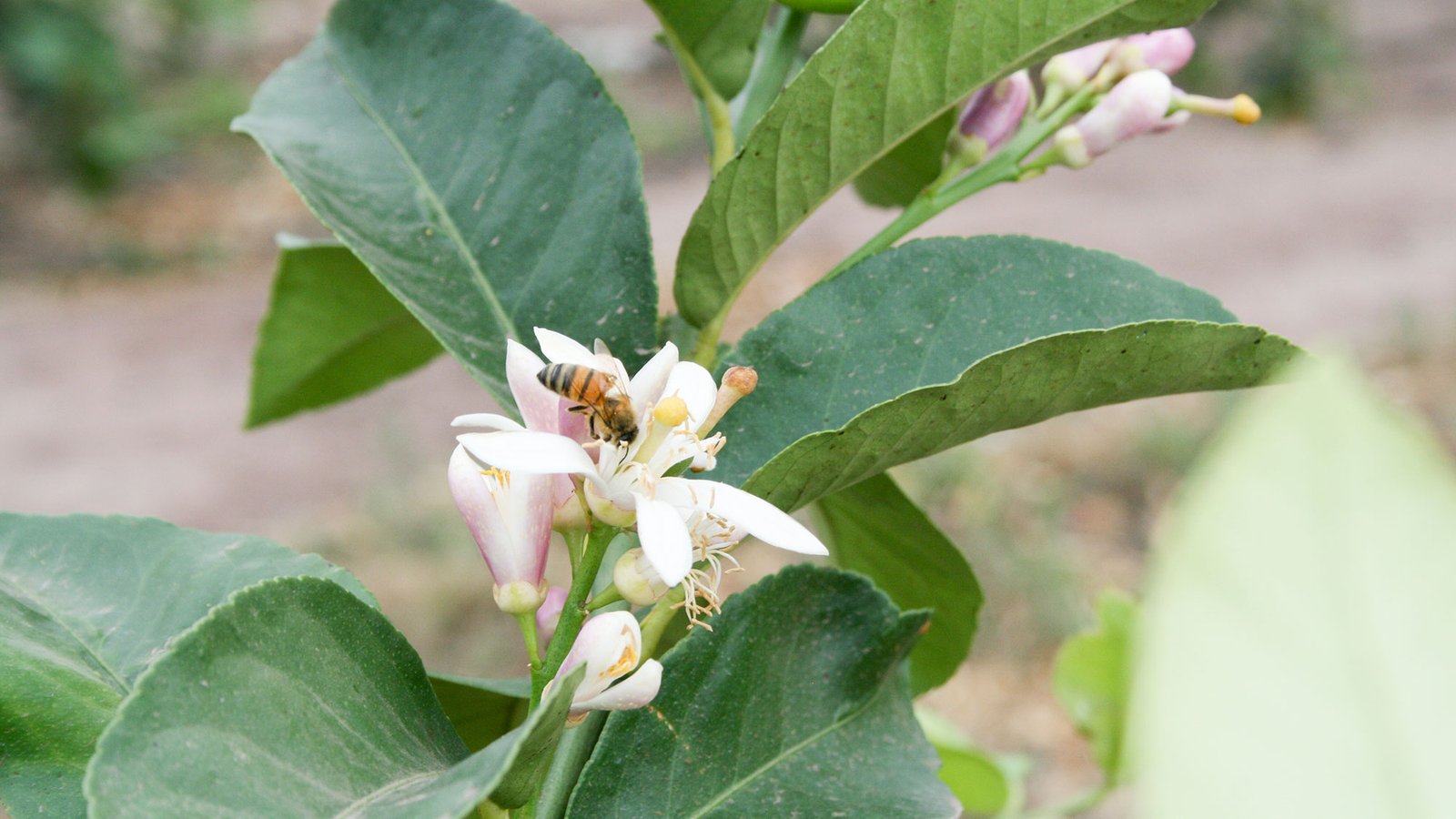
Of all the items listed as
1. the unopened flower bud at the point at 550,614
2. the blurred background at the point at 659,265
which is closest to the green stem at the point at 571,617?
the unopened flower bud at the point at 550,614

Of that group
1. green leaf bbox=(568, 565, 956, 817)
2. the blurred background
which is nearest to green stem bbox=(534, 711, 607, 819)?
green leaf bbox=(568, 565, 956, 817)

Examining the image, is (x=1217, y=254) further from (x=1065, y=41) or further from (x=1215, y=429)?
(x=1065, y=41)

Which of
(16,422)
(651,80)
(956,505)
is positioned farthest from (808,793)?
(651,80)

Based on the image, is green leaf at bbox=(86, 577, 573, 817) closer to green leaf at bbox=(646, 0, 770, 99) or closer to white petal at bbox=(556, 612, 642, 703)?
white petal at bbox=(556, 612, 642, 703)

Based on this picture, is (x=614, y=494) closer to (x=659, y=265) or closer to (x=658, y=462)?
(x=658, y=462)

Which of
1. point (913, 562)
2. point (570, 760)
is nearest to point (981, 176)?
point (913, 562)
